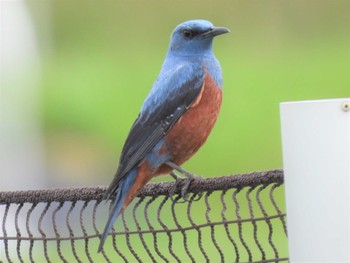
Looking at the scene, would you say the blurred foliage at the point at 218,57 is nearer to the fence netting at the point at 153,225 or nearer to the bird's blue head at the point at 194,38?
the fence netting at the point at 153,225

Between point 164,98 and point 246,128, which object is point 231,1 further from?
point 164,98

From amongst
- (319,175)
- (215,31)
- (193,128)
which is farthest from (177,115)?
(319,175)

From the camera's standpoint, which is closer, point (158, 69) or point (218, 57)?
point (218, 57)

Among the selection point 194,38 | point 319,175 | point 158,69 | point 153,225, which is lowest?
point 158,69

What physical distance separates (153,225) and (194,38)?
213cm

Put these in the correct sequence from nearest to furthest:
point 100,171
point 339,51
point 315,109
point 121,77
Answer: point 315,109, point 100,171, point 121,77, point 339,51

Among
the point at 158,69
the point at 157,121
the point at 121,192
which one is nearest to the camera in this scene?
the point at 121,192

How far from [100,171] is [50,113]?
1.88ft

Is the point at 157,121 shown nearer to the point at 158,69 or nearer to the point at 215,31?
the point at 215,31

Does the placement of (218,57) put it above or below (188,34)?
below

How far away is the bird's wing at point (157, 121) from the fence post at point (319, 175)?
0.67m

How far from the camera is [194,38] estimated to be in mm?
2219

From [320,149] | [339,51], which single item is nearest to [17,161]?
[339,51]

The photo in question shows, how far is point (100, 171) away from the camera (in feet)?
18.0
